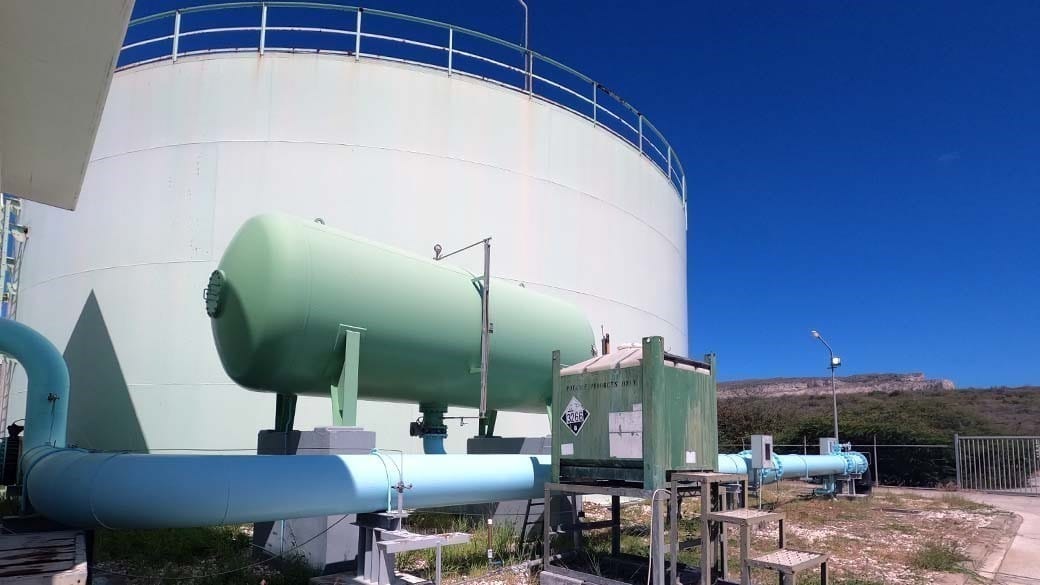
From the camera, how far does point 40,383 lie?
8547mm

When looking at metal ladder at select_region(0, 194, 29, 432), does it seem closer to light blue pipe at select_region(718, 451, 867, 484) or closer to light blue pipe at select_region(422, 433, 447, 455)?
light blue pipe at select_region(422, 433, 447, 455)

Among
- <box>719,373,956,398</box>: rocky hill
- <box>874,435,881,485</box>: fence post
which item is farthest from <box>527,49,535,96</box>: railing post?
<box>719,373,956,398</box>: rocky hill

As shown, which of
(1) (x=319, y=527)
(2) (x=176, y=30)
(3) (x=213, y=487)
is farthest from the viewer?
(2) (x=176, y=30)

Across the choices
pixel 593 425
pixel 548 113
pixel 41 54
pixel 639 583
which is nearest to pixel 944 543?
pixel 639 583

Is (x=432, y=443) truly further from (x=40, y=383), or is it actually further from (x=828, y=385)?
(x=828, y=385)

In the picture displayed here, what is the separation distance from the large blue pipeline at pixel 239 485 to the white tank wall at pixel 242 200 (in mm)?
5014

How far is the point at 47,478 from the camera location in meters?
5.30

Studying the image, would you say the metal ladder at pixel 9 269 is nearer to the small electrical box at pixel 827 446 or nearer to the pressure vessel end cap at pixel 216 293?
the pressure vessel end cap at pixel 216 293

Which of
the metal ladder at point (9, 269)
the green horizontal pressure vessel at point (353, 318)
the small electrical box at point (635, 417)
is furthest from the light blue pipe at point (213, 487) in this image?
the metal ladder at point (9, 269)

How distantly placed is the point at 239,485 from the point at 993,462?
2449cm

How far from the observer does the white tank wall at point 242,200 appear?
1234 centimetres

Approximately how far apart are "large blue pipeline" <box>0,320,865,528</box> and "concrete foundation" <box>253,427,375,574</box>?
470 millimetres

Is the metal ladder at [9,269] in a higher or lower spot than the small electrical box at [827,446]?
higher

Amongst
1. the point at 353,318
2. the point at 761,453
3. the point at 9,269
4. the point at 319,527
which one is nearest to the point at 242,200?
Result: the point at 353,318
